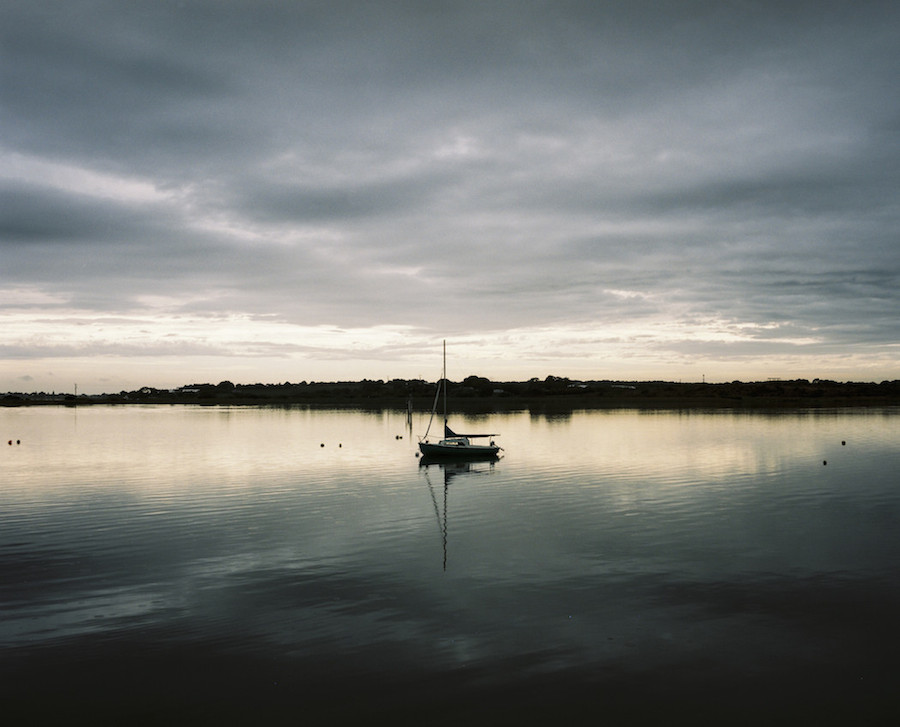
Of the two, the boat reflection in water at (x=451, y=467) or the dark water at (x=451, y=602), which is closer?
the dark water at (x=451, y=602)

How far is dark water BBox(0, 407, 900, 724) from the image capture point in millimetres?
14625

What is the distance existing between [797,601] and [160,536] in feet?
87.5

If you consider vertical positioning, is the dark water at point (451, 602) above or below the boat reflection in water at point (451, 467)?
above

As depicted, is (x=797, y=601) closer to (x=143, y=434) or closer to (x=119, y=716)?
(x=119, y=716)

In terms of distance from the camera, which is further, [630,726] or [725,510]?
[725,510]

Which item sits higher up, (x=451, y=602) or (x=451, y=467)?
(x=451, y=602)

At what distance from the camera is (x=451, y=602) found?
21.1m

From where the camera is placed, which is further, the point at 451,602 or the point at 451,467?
the point at 451,467

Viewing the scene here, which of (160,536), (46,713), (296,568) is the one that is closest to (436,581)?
(296,568)

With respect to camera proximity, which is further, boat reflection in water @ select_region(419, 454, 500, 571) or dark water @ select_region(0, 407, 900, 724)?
boat reflection in water @ select_region(419, 454, 500, 571)

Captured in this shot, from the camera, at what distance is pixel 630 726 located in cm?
1352

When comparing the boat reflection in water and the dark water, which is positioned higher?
the dark water

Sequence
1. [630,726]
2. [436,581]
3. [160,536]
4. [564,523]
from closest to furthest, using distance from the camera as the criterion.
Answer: [630,726]
[436,581]
[160,536]
[564,523]

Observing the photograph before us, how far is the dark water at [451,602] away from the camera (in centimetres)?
1462
